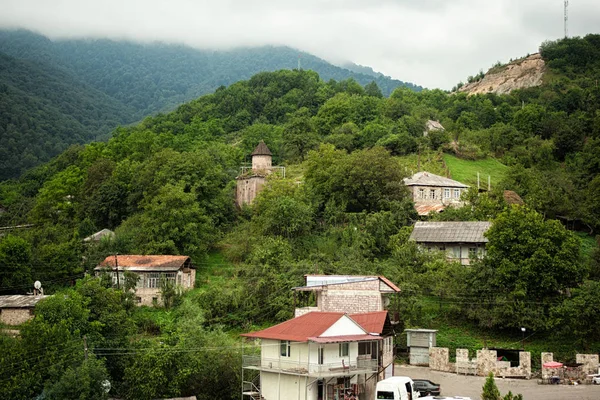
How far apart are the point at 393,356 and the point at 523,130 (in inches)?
2475

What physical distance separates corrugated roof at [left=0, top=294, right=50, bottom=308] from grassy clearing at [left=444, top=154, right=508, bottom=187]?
142 feet

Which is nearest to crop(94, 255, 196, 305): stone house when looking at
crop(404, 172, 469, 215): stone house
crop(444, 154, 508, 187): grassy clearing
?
crop(404, 172, 469, 215): stone house

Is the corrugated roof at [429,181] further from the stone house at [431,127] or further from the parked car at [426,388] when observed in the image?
the parked car at [426,388]

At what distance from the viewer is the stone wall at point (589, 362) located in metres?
37.8

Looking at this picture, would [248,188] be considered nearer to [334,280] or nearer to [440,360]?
[334,280]

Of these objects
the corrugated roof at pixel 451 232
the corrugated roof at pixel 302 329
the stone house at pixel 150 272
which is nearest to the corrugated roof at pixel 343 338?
the corrugated roof at pixel 302 329

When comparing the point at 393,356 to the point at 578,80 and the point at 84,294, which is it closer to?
the point at 84,294

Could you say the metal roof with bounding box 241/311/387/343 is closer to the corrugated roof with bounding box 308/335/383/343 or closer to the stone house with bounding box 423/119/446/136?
the corrugated roof with bounding box 308/335/383/343

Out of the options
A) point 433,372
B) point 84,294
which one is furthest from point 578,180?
point 84,294

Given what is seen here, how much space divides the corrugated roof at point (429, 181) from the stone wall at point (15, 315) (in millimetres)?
34673

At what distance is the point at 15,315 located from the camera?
149ft

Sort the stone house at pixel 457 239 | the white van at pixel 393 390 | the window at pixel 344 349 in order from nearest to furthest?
the white van at pixel 393 390 → the window at pixel 344 349 → the stone house at pixel 457 239

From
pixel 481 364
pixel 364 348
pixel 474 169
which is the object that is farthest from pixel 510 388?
pixel 474 169

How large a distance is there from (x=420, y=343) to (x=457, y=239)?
12506 mm
